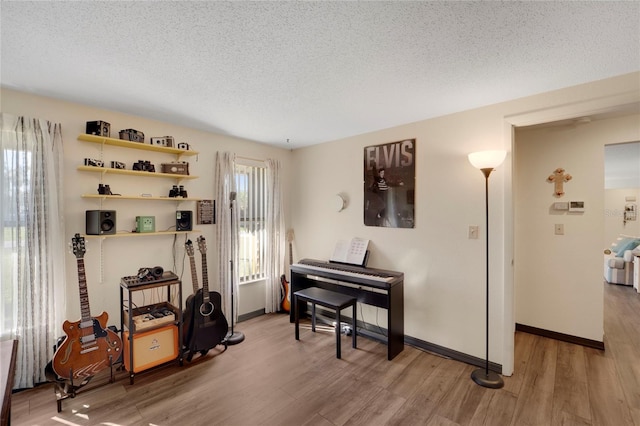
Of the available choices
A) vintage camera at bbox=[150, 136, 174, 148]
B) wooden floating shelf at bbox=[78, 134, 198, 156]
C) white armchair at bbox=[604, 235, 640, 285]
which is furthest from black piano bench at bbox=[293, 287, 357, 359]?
white armchair at bbox=[604, 235, 640, 285]

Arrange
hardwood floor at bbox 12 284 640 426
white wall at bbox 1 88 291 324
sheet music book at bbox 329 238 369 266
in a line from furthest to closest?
sheet music book at bbox 329 238 369 266 < white wall at bbox 1 88 291 324 < hardwood floor at bbox 12 284 640 426

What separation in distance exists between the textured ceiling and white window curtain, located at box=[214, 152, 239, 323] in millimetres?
954

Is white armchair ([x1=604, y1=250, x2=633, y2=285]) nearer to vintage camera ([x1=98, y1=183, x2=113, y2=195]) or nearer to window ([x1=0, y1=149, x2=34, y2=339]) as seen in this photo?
vintage camera ([x1=98, y1=183, x2=113, y2=195])

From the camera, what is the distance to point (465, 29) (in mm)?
1500

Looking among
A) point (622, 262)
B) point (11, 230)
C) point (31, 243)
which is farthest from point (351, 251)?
point (622, 262)

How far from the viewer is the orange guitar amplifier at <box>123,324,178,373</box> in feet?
7.85

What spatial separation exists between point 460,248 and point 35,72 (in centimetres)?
364

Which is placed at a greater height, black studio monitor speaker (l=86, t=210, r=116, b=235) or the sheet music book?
black studio monitor speaker (l=86, t=210, r=116, b=235)

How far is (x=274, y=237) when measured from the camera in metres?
4.01

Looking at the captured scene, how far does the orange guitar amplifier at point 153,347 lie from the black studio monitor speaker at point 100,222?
2.99ft

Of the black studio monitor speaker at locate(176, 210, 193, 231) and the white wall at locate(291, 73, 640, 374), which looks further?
the black studio monitor speaker at locate(176, 210, 193, 231)

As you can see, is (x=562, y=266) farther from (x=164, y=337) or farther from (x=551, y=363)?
(x=164, y=337)

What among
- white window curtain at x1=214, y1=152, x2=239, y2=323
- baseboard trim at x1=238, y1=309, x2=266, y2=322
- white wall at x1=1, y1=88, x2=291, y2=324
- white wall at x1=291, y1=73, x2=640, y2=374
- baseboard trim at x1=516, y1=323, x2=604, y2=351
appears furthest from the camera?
baseboard trim at x1=238, y1=309, x2=266, y2=322

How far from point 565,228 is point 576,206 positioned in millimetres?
256
